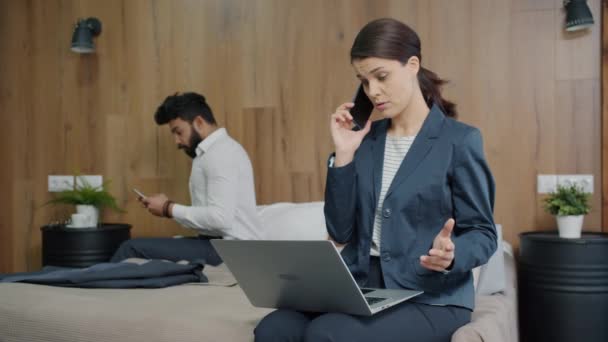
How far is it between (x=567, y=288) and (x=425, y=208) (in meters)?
1.47

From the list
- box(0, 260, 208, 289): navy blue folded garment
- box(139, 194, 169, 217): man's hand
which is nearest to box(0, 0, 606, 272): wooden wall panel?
box(139, 194, 169, 217): man's hand

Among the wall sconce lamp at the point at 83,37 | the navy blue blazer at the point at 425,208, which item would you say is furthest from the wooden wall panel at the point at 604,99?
the wall sconce lamp at the point at 83,37

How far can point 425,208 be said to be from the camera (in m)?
1.67

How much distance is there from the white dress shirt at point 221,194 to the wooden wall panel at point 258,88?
520 millimetres

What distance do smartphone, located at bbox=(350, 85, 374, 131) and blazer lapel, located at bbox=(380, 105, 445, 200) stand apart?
0.65ft

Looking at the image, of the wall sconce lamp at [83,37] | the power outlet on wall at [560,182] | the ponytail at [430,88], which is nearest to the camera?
the ponytail at [430,88]

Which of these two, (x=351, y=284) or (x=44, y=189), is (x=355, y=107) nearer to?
(x=351, y=284)

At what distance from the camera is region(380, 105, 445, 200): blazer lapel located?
170 centimetres

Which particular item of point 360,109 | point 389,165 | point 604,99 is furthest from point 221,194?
point 604,99

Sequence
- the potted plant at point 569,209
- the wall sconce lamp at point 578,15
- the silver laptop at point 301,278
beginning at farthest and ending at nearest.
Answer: the wall sconce lamp at point 578,15
the potted plant at point 569,209
the silver laptop at point 301,278

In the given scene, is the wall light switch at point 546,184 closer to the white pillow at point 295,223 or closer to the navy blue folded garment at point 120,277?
the white pillow at point 295,223

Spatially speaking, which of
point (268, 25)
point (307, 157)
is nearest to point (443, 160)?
point (307, 157)

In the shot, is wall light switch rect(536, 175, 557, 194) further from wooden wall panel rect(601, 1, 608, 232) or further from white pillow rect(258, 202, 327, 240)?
white pillow rect(258, 202, 327, 240)

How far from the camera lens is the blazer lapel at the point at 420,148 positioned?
170 cm
